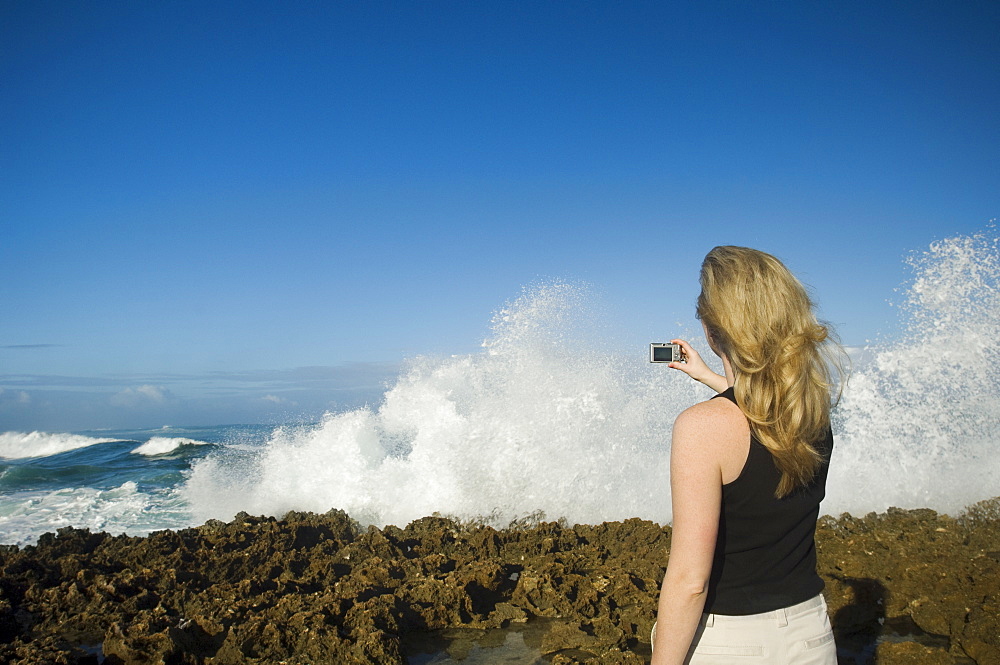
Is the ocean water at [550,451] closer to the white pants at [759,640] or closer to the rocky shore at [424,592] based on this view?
the rocky shore at [424,592]

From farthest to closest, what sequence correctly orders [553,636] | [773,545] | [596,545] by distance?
[596,545] < [553,636] < [773,545]

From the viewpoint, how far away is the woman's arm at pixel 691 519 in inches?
60.8

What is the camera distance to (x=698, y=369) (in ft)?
8.67

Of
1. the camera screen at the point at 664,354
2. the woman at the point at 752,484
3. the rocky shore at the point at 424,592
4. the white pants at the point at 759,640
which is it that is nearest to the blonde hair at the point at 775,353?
the woman at the point at 752,484

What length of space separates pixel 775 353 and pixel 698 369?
979 mm

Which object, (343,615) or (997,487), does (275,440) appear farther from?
(997,487)

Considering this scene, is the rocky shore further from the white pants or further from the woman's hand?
the white pants

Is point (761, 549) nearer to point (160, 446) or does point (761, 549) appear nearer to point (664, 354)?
point (664, 354)

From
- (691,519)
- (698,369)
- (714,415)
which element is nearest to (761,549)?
(691,519)

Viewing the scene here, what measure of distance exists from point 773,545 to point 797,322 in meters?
0.60

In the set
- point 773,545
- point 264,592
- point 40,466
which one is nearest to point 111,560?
point 264,592

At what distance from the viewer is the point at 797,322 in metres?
1.69

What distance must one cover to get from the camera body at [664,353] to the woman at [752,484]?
90 cm

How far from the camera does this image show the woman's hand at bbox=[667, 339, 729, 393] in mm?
2596
